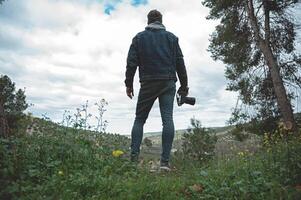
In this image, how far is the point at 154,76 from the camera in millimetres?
6371

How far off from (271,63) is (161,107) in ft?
29.0

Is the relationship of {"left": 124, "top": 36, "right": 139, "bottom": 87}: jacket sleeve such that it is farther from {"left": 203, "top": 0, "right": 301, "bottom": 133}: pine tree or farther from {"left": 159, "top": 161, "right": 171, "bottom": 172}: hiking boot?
{"left": 203, "top": 0, "right": 301, "bottom": 133}: pine tree

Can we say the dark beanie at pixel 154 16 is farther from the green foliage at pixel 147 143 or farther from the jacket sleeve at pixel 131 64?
the green foliage at pixel 147 143

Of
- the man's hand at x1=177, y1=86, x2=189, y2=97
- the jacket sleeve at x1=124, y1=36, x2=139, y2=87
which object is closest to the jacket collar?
the jacket sleeve at x1=124, y1=36, x2=139, y2=87

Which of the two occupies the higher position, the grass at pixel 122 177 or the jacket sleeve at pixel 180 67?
the jacket sleeve at pixel 180 67

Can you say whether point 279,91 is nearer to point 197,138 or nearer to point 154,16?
point 154,16

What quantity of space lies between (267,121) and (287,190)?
1316cm

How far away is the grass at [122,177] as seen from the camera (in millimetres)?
4102

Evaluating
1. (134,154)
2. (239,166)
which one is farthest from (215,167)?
(134,154)

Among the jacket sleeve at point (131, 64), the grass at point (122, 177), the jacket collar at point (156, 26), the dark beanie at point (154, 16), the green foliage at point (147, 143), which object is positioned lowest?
the grass at point (122, 177)

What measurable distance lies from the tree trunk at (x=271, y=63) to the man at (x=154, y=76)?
8129 millimetres

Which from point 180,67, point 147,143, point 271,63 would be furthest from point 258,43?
point 147,143

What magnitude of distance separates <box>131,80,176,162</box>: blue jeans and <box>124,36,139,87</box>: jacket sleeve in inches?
8.5

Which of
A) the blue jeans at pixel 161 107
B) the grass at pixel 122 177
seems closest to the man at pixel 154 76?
the blue jeans at pixel 161 107
